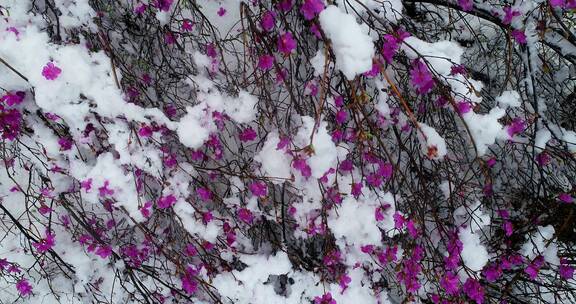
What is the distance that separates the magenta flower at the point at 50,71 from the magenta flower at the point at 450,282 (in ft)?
6.71

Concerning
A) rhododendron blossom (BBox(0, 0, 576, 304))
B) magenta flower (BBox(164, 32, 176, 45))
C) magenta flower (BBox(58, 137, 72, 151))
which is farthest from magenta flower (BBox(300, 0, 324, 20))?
magenta flower (BBox(58, 137, 72, 151))

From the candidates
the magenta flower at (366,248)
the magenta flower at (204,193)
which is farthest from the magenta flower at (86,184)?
the magenta flower at (366,248)

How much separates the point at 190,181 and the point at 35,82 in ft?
2.88

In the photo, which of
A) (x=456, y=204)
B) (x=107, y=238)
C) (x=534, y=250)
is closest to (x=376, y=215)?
(x=456, y=204)

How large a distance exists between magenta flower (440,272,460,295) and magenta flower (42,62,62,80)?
80.5 inches

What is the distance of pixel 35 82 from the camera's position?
1.56 meters

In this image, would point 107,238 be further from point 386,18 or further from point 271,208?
point 386,18

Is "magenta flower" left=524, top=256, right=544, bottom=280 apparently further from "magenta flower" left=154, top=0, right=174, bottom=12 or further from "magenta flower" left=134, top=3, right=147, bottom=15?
"magenta flower" left=134, top=3, right=147, bottom=15

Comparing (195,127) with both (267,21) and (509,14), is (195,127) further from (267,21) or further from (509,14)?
(509,14)

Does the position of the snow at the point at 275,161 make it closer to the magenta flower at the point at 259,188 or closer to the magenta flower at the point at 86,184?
the magenta flower at the point at 259,188

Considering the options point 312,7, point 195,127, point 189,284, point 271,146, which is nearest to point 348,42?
point 312,7

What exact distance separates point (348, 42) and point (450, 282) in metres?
1.46

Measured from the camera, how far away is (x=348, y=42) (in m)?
1.35

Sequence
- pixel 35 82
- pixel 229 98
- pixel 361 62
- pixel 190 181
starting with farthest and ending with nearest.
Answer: pixel 190 181
pixel 229 98
pixel 35 82
pixel 361 62
